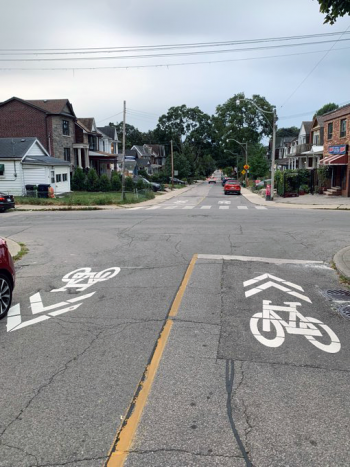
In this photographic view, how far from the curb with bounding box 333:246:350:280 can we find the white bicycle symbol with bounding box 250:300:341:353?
9.22 ft

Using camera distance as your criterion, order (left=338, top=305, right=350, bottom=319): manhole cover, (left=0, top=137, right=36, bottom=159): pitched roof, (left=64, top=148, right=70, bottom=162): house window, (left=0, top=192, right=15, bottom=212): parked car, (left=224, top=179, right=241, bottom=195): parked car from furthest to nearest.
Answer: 1. (left=224, top=179, right=241, bottom=195): parked car
2. (left=64, top=148, right=70, bottom=162): house window
3. (left=0, top=137, right=36, bottom=159): pitched roof
4. (left=0, top=192, right=15, bottom=212): parked car
5. (left=338, top=305, right=350, bottom=319): manhole cover

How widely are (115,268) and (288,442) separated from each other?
687 cm

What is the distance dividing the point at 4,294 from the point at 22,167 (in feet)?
96.8

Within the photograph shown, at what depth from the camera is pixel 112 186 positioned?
1702 inches

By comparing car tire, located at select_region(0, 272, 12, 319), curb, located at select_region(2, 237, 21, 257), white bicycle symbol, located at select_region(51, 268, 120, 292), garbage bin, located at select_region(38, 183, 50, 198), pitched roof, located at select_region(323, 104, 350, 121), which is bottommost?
white bicycle symbol, located at select_region(51, 268, 120, 292)

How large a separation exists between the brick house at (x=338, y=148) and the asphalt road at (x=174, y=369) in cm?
2529

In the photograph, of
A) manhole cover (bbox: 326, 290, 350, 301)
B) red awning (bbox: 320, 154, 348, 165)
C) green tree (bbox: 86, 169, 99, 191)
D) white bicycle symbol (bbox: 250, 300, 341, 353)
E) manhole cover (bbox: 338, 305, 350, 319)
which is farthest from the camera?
green tree (bbox: 86, 169, 99, 191)

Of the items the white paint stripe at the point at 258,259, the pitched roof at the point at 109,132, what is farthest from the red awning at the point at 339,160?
the pitched roof at the point at 109,132

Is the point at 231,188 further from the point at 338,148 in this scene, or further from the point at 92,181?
the point at 92,181

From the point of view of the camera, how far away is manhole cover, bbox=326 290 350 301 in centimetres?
741

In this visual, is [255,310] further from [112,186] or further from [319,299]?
[112,186]

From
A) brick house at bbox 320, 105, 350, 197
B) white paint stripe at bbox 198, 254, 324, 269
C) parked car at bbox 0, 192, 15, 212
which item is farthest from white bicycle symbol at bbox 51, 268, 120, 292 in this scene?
brick house at bbox 320, 105, 350, 197

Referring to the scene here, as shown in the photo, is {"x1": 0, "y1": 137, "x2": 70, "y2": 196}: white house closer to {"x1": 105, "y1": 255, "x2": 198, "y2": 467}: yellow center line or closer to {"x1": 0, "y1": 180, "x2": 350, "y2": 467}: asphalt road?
{"x1": 0, "y1": 180, "x2": 350, "y2": 467}: asphalt road

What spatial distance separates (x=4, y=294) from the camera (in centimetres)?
643
